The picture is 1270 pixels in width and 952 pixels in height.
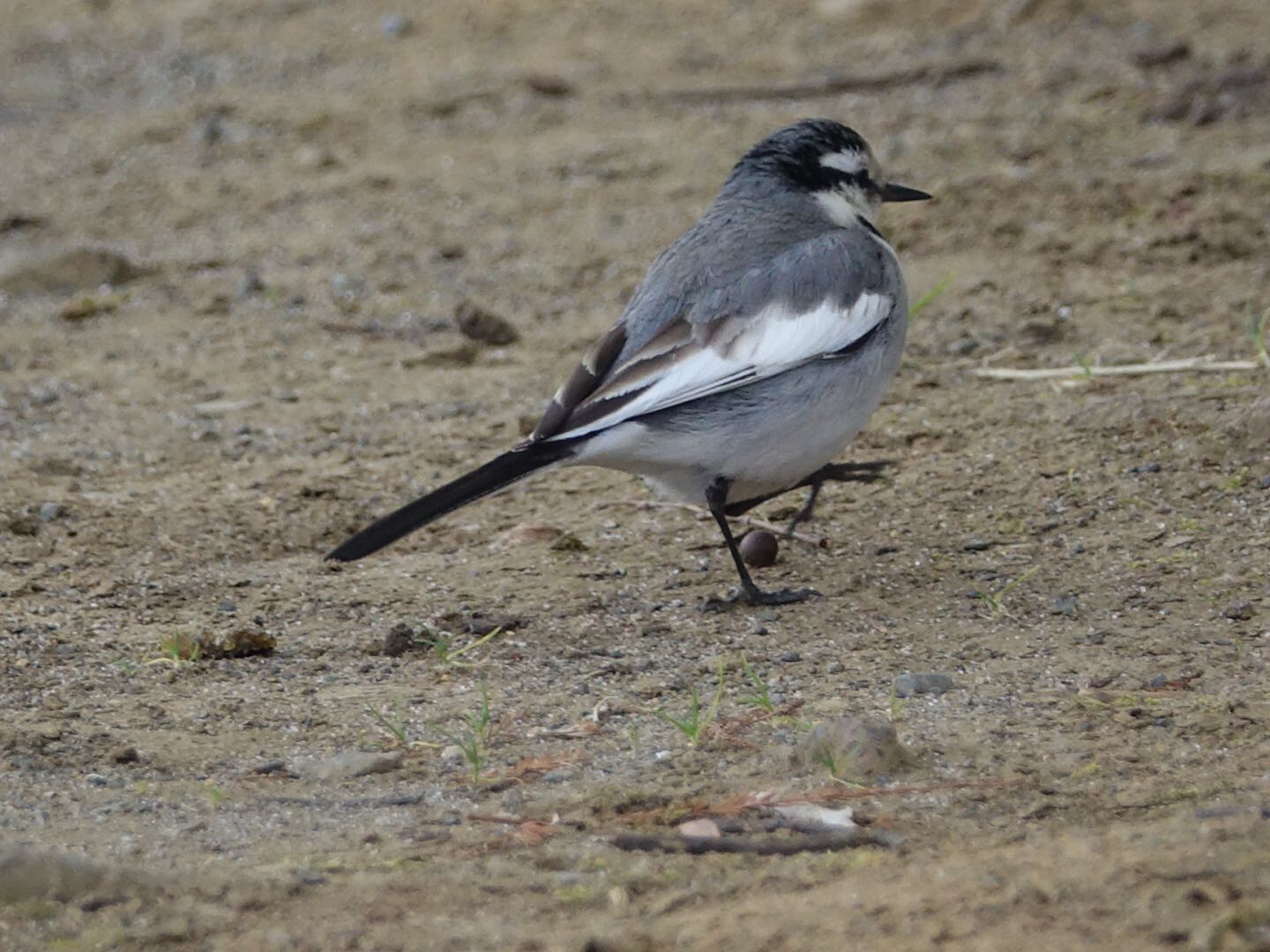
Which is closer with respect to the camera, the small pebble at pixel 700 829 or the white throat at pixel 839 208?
the small pebble at pixel 700 829

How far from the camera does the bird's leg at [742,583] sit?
4.93 m

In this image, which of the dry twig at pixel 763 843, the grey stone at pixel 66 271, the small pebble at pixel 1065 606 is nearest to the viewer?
the dry twig at pixel 763 843

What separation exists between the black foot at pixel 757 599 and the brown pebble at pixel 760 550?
1.00 feet

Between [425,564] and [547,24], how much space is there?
7093 millimetres

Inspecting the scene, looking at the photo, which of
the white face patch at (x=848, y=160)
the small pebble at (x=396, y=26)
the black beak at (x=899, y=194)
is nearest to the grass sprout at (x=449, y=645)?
the white face patch at (x=848, y=160)

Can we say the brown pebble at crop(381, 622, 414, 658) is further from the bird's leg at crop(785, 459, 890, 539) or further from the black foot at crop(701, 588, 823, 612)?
the bird's leg at crop(785, 459, 890, 539)

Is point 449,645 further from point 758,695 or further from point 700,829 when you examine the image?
point 700,829

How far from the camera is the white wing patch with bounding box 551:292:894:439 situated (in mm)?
4840

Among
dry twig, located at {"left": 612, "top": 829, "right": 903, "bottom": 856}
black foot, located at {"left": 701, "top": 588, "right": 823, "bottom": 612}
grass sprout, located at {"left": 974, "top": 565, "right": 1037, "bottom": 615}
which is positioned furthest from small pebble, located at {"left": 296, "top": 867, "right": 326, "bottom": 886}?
grass sprout, located at {"left": 974, "top": 565, "right": 1037, "bottom": 615}

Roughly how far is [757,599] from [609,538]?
73cm

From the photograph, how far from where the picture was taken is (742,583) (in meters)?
4.99

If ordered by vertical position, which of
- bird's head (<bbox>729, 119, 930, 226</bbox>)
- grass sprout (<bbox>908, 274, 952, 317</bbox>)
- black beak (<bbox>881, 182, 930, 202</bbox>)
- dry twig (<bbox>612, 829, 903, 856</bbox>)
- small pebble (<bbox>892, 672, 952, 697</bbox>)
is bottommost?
small pebble (<bbox>892, 672, 952, 697</bbox>)

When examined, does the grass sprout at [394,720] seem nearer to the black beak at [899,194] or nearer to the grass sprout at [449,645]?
the grass sprout at [449,645]

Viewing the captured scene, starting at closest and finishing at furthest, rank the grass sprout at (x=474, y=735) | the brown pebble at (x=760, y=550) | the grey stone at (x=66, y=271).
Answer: the grass sprout at (x=474, y=735)
the brown pebble at (x=760, y=550)
the grey stone at (x=66, y=271)
